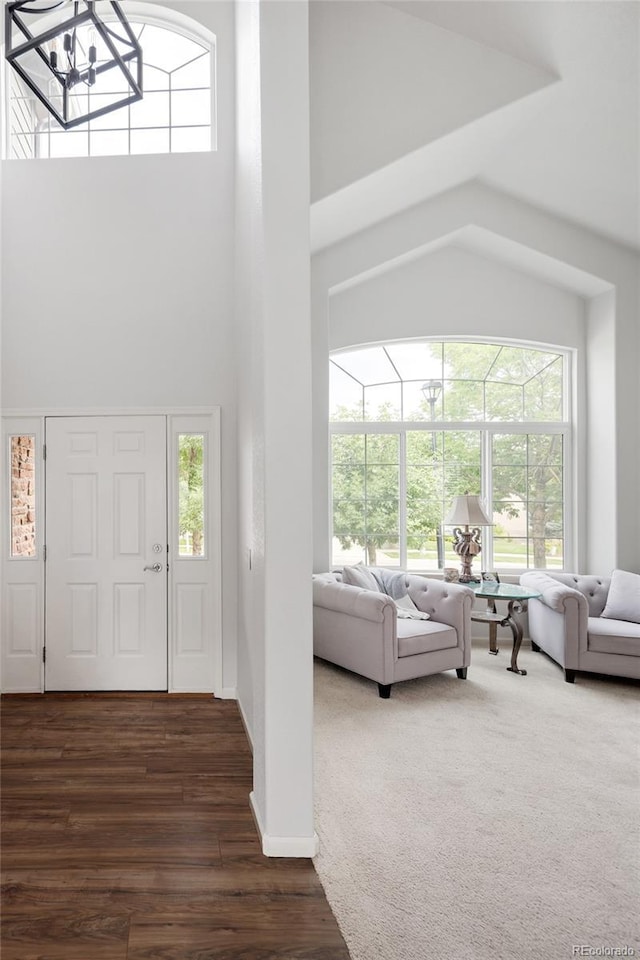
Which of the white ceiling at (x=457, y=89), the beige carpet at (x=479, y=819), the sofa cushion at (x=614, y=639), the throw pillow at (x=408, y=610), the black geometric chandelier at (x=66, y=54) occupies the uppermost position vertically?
the white ceiling at (x=457, y=89)

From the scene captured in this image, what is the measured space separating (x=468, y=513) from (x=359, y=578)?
112cm

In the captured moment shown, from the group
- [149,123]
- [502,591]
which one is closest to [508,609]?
[502,591]

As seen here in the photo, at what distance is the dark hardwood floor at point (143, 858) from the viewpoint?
1853 mm

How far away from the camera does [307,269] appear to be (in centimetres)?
236

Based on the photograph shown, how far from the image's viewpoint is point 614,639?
4176 mm

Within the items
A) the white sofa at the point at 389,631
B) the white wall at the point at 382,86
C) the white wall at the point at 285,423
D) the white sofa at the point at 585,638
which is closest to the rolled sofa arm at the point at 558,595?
the white sofa at the point at 585,638

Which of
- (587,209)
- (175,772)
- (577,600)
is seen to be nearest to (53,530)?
(175,772)

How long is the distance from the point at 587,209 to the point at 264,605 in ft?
14.5

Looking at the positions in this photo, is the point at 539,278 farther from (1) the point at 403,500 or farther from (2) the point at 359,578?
(2) the point at 359,578

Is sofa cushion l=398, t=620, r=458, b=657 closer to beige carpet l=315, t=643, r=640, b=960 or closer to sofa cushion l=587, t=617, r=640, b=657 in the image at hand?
beige carpet l=315, t=643, r=640, b=960

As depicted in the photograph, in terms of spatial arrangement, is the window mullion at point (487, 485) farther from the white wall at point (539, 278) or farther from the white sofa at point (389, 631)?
the white sofa at point (389, 631)

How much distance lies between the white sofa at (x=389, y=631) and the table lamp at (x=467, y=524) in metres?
0.54

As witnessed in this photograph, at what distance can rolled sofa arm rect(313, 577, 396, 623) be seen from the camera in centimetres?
396

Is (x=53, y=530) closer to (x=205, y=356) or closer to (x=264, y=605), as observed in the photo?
(x=205, y=356)
